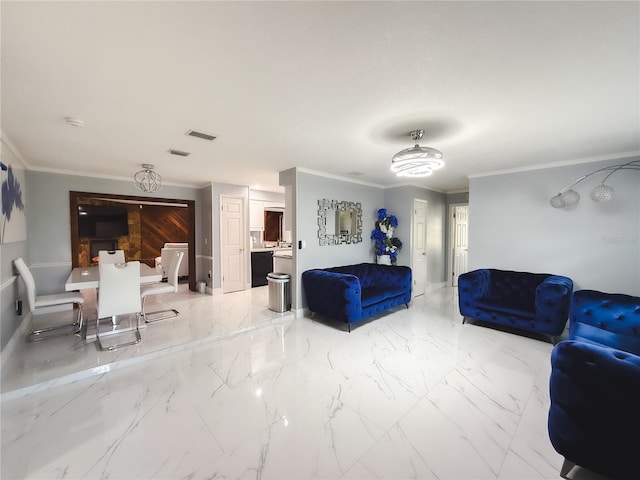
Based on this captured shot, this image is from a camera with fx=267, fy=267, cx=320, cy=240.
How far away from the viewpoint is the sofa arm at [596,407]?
137 cm

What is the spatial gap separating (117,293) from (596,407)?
14.2ft

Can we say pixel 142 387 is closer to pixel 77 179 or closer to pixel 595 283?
pixel 77 179

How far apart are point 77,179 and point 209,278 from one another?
284 centimetres

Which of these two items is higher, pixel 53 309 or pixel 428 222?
pixel 428 222

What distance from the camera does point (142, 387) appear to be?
2.39 meters

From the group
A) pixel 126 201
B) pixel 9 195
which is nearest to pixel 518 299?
pixel 9 195

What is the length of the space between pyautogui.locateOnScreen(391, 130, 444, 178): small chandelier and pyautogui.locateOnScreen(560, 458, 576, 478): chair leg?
2.34 meters

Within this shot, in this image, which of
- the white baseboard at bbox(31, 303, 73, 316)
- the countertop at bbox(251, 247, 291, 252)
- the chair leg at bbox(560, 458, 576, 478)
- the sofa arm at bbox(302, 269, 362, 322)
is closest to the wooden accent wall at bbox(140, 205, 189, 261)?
the countertop at bbox(251, 247, 291, 252)

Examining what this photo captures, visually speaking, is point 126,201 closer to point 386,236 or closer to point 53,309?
point 53,309

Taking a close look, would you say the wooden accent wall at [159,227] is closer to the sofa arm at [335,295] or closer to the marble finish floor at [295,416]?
the sofa arm at [335,295]

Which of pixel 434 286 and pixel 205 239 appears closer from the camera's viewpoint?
pixel 205 239

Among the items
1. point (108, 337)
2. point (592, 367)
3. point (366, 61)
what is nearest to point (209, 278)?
point (108, 337)

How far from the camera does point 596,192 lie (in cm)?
328

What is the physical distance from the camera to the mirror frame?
4.54 metres
